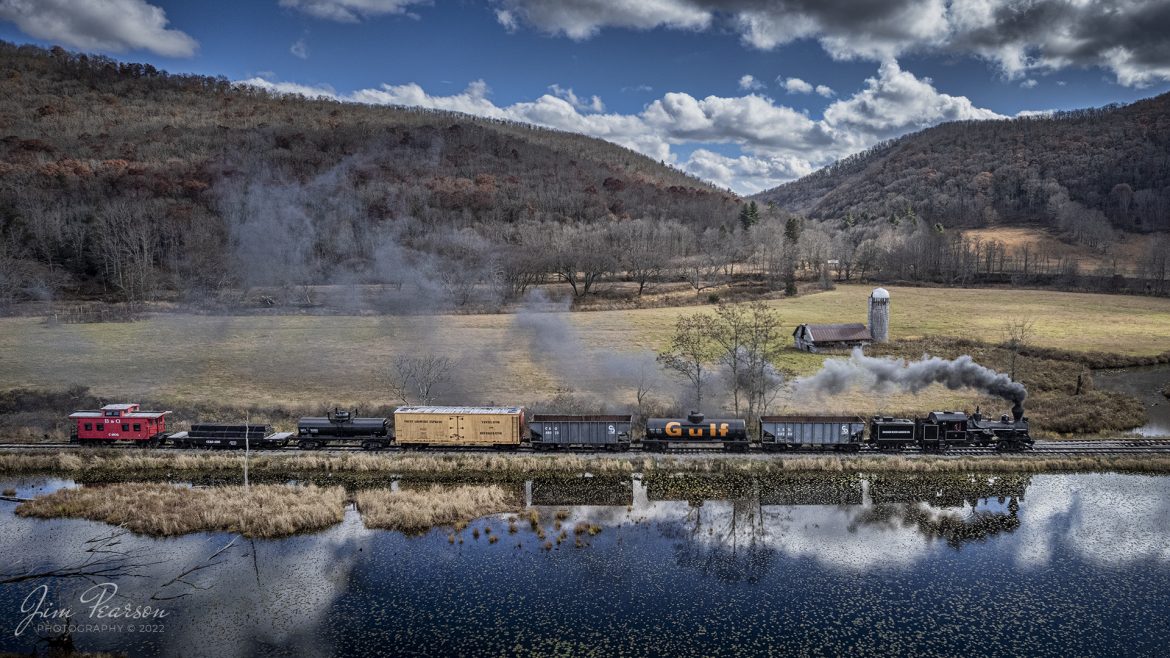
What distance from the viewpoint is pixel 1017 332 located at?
7394 centimetres

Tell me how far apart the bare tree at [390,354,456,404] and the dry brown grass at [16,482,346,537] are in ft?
47.8

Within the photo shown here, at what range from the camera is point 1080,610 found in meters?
25.0

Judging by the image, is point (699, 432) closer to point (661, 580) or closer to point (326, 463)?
point (661, 580)

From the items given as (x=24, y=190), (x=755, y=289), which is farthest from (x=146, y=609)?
(x=24, y=190)

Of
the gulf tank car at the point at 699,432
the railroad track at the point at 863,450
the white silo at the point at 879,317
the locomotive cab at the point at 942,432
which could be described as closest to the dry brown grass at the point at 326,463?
the railroad track at the point at 863,450

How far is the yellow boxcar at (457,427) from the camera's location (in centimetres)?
4106

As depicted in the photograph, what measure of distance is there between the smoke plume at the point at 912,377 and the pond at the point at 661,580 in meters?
8.61

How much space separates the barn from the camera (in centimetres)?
6662

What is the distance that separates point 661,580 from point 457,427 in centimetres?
1867

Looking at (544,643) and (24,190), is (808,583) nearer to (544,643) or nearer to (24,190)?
(544,643)

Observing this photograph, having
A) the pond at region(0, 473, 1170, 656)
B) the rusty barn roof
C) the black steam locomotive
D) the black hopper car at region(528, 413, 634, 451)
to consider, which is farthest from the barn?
the black hopper car at region(528, 413, 634, 451)

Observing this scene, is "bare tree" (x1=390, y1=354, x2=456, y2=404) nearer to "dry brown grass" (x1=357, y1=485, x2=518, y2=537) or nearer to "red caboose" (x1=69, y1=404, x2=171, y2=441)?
"dry brown grass" (x1=357, y1=485, x2=518, y2=537)

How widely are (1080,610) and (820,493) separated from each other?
509 inches

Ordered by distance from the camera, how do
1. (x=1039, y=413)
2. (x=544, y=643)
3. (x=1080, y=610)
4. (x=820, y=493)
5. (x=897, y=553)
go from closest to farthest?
1. (x=544, y=643)
2. (x=1080, y=610)
3. (x=897, y=553)
4. (x=820, y=493)
5. (x=1039, y=413)
